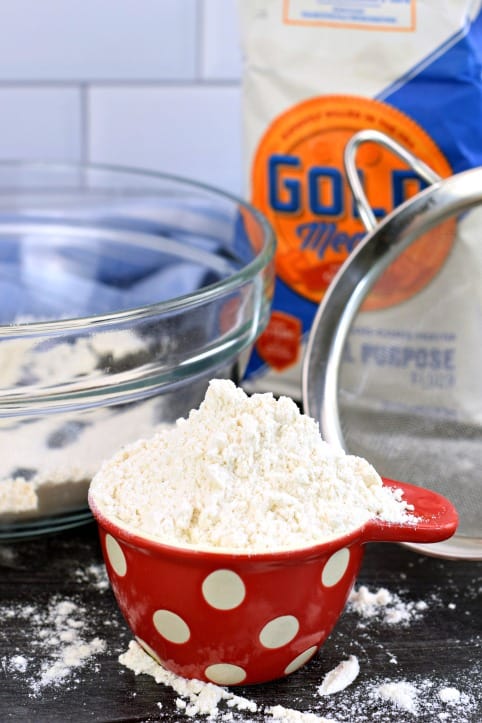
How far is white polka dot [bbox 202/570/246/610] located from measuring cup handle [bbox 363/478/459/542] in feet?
0.26

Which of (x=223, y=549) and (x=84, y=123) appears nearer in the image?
(x=223, y=549)

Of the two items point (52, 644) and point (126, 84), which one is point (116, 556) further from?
point (126, 84)

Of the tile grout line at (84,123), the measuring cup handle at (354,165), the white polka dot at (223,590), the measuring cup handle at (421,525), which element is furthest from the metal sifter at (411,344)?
the tile grout line at (84,123)

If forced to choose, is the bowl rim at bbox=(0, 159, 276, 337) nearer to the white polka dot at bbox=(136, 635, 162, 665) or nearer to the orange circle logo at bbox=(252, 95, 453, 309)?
the orange circle logo at bbox=(252, 95, 453, 309)

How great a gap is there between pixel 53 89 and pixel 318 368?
1.68 ft

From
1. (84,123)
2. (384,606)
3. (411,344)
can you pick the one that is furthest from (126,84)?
(384,606)

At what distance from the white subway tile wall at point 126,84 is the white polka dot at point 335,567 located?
0.68m

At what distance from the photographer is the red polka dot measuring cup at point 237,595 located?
0.54 m

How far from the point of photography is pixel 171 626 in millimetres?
566

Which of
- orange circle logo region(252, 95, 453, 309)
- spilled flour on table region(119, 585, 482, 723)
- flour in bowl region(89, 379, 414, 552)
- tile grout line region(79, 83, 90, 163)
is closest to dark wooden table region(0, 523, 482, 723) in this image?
spilled flour on table region(119, 585, 482, 723)

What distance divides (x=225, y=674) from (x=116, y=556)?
9 centimetres

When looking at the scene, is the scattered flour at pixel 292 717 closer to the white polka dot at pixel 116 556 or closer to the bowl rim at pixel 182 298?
the white polka dot at pixel 116 556

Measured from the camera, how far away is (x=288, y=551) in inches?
20.9

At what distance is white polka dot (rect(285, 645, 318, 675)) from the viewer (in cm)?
59
